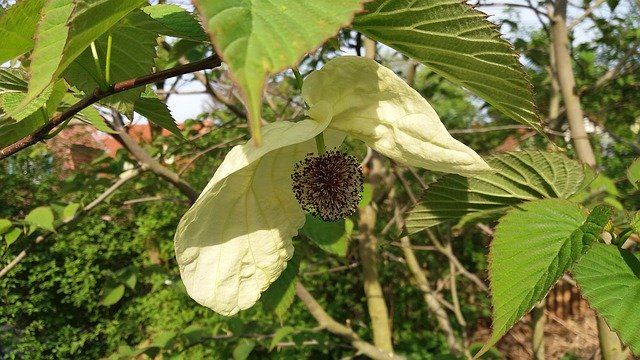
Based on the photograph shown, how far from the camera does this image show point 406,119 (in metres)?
0.45

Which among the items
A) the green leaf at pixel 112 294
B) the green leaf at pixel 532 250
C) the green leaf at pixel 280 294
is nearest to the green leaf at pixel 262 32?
the green leaf at pixel 532 250

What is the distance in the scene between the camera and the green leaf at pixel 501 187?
0.76m

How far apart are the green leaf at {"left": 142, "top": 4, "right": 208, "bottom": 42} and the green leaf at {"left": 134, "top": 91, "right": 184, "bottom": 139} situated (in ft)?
0.42

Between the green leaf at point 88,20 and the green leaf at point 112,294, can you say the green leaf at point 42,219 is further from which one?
the green leaf at point 88,20

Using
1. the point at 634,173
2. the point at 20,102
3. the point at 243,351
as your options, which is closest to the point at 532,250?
the point at 634,173

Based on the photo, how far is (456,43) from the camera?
1.39 feet

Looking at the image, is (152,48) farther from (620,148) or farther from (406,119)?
(620,148)

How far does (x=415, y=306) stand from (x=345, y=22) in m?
4.30

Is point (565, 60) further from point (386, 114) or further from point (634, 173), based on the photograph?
point (386, 114)

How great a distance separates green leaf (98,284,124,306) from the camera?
2301mm

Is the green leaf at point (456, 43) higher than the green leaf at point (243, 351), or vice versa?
the green leaf at point (456, 43)

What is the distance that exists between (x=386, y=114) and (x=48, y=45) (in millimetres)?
258

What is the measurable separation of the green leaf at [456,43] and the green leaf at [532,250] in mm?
190

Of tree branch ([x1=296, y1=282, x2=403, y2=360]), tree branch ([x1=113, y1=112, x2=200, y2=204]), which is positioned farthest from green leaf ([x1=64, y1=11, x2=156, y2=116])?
tree branch ([x1=296, y1=282, x2=403, y2=360])
